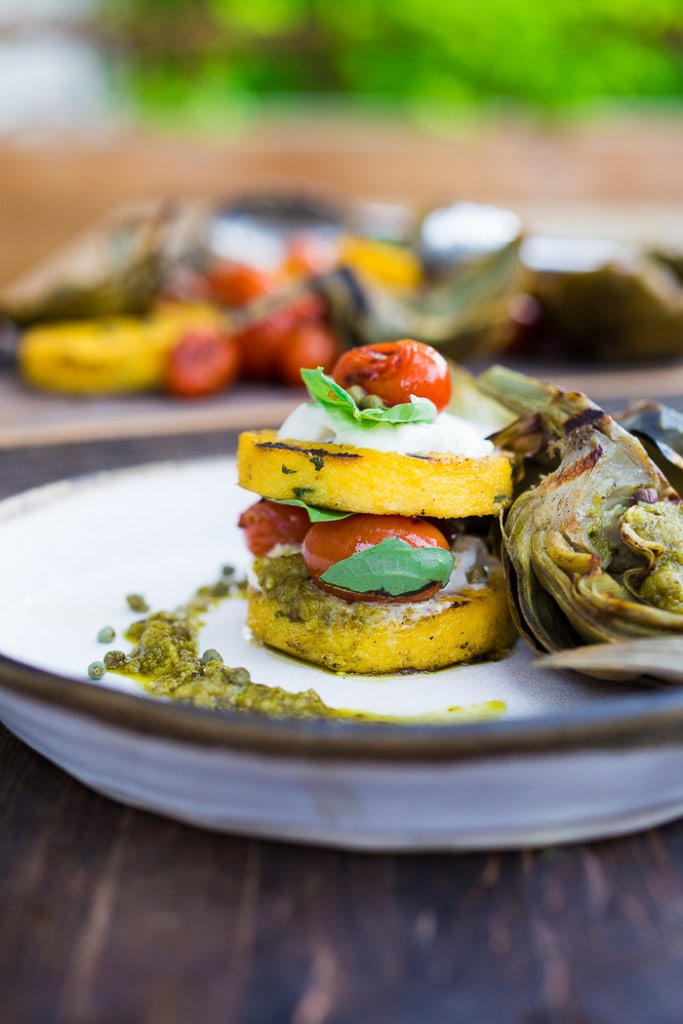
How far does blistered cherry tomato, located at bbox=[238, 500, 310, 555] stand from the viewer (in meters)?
1.77

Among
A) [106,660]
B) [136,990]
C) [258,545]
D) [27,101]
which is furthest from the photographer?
[27,101]

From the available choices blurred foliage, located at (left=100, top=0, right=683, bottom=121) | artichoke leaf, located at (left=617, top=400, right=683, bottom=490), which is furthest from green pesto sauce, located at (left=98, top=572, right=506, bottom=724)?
blurred foliage, located at (left=100, top=0, right=683, bottom=121)

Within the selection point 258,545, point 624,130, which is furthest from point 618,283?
point 624,130

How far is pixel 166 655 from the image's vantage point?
5.22ft

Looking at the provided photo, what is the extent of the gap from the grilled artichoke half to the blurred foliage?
7.92 metres

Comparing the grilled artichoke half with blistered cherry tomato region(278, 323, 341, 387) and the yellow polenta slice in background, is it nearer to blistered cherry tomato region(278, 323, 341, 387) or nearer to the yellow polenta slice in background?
the yellow polenta slice in background

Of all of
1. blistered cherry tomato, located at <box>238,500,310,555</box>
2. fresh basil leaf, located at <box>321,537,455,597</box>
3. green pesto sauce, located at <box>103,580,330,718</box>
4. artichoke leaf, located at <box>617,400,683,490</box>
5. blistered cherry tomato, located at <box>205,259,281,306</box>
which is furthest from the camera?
blistered cherry tomato, located at <box>205,259,281,306</box>

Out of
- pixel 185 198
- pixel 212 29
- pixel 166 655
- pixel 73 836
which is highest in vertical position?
pixel 73 836

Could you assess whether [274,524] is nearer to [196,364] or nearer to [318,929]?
[318,929]

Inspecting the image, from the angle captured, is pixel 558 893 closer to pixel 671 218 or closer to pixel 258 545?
pixel 258 545

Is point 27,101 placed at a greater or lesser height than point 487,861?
lesser

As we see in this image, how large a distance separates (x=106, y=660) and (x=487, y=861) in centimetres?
70

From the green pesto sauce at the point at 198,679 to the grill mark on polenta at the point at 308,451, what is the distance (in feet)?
1.10

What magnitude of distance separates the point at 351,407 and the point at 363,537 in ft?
0.66
